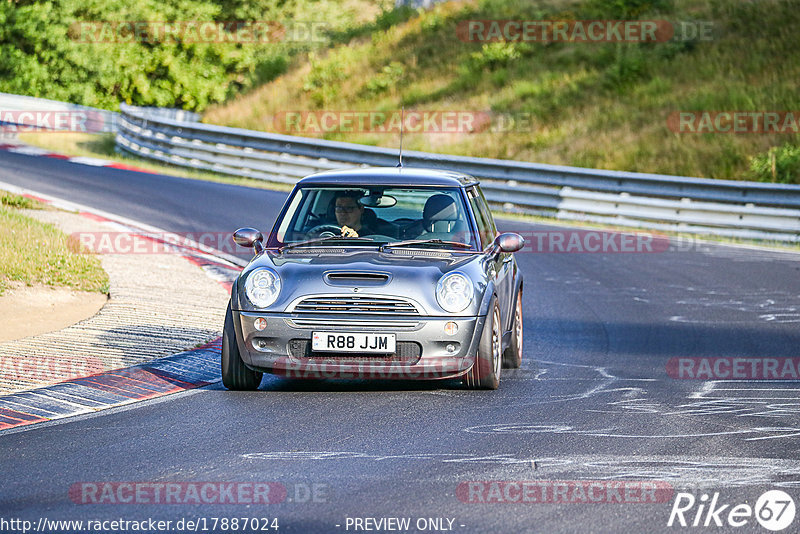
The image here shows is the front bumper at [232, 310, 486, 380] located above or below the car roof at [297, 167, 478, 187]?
below

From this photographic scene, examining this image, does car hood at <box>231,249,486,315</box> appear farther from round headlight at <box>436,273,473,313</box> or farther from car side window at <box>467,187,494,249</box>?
car side window at <box>467,187,494,249</box>

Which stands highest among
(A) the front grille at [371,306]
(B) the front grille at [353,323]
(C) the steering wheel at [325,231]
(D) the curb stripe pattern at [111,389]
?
(C) the steering wheel at [325,231]

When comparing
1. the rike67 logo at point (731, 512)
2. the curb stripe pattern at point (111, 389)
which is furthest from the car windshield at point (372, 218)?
the rike67 logo at point (731, 512)

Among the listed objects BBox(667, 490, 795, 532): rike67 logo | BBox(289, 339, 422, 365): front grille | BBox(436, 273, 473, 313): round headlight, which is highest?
BBox(436, 273, 473, 313): round headlight

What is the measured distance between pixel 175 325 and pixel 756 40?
2544 centimetres

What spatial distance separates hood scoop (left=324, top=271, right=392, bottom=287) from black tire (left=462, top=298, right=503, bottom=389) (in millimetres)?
784

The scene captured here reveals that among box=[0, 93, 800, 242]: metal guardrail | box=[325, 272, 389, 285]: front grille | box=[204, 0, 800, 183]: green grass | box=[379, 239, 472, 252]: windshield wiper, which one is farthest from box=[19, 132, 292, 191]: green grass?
box=[325, 272, 389, 285]: front grille

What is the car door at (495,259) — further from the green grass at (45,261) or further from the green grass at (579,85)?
the green grass at (579,85)

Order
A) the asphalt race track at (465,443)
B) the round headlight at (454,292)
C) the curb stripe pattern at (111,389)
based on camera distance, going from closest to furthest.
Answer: the asphalt race track at (465,443)
the curb stripe pattern at (111,389)
the round headlight at (454,292)

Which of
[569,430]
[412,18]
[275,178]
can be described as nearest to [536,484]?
[569,430]

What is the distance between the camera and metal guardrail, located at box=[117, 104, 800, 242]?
2042 centimetres

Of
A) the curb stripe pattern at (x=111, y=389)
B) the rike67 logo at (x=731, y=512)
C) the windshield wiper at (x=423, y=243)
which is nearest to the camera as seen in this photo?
the rike67 logo at (x=731, y=512)

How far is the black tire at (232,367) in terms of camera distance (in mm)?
8344

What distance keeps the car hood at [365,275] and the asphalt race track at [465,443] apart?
727 mm
